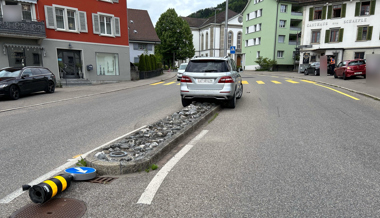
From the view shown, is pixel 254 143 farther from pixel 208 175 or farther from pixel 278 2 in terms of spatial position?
pixel 278 2

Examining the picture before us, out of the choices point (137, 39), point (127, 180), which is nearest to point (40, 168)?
point (127, 180)

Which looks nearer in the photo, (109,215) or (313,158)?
(109,215)

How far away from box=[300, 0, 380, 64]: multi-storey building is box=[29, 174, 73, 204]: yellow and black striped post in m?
40.2

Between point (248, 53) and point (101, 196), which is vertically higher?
point (248, 53)

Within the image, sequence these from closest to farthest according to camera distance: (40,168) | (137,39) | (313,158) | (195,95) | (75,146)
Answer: (40,168)
(313,158)
(75,146)
(195,95)
(137,39)

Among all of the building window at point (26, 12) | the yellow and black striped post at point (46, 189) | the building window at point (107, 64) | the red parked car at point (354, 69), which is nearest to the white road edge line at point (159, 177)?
the yellow and black striped post at point (46, 189)

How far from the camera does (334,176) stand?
385 centimetres

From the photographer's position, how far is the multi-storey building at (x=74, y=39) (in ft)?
66.8

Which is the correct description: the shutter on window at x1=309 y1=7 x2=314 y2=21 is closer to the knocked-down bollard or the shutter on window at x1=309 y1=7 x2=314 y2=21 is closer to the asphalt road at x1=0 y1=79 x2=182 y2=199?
the asphalt road at x1=0 y1=79 x2=182 y2=199

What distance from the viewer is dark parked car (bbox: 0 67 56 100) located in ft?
42.8

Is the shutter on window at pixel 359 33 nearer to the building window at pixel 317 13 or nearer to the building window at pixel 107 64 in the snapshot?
the building window at pixel 317 13

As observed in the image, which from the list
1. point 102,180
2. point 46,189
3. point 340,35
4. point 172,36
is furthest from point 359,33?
Answer: point 46,189

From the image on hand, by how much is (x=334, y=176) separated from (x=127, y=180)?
2.95m

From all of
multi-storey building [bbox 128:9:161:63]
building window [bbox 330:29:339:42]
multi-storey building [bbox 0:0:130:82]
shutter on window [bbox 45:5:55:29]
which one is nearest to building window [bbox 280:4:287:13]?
building window [bbox 330:29:339:42]
